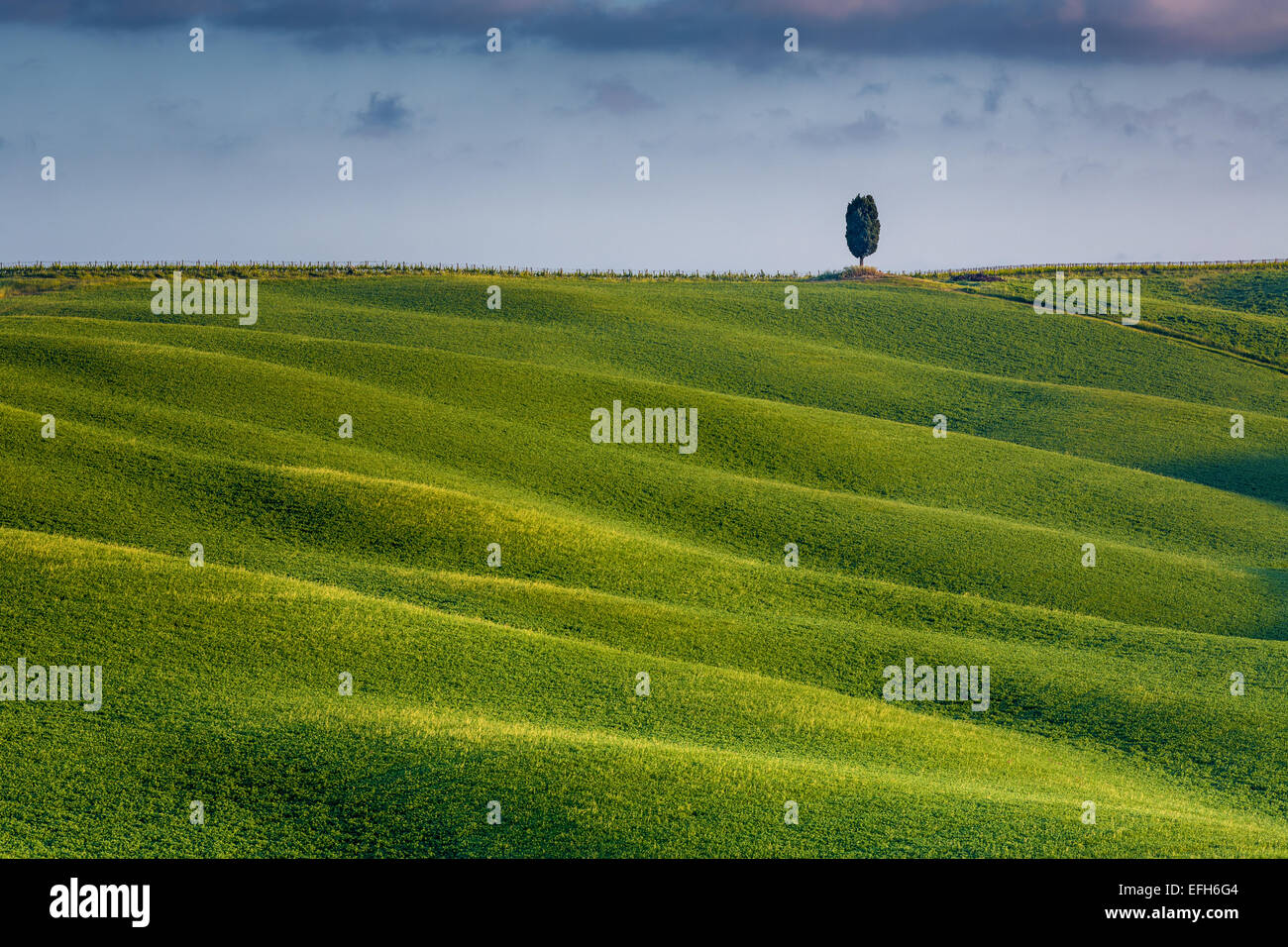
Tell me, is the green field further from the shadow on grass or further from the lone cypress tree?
the lone cypress tree

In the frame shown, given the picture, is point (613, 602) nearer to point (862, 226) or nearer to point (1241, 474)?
point (1241, 474)

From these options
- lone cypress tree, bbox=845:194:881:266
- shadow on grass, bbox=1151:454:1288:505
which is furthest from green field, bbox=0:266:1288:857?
lone cypress tree, bbox=845:194:881:266

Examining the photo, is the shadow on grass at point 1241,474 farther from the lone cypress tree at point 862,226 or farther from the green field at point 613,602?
the lone cypress tree at point 862,226

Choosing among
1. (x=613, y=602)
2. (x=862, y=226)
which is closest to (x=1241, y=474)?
(x=613, y=602)

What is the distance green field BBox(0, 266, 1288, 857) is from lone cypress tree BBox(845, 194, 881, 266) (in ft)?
140

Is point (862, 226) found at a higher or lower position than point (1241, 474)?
higher

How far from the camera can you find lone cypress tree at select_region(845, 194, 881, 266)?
103438 millimetres

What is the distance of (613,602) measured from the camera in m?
28.3

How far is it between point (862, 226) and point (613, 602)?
268ft

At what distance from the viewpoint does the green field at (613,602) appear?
1764 cm

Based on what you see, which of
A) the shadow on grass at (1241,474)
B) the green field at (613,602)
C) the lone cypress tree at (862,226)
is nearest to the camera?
the green field at (613,602)

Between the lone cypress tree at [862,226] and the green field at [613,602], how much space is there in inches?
1679

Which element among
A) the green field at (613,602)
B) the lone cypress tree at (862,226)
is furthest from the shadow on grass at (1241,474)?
the lone cypress tree at (862,226)

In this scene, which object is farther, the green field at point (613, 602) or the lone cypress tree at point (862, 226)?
the lone cypress tree at point (862, 226)
